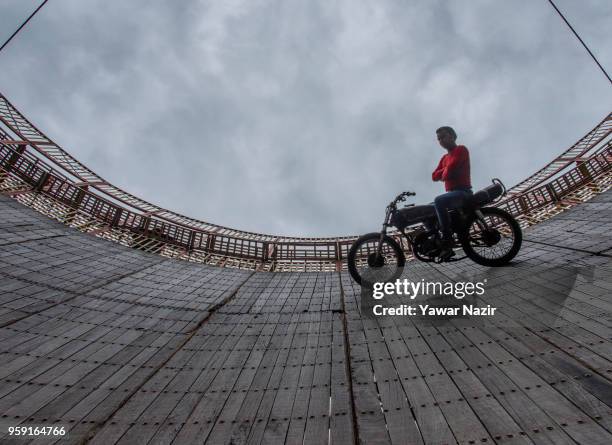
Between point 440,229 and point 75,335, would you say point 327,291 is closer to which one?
point 440,229

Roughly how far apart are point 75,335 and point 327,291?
3.54 meters

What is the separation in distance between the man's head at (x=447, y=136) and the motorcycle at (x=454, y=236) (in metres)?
0.86

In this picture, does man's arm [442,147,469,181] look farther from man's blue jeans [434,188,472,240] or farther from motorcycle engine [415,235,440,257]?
motorcycle engine [415,235,440,257]

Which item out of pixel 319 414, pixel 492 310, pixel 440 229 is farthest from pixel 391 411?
pixel 440 229

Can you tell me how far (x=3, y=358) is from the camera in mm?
2945

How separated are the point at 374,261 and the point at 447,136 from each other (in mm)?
2256

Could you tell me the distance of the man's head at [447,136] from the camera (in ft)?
16.5

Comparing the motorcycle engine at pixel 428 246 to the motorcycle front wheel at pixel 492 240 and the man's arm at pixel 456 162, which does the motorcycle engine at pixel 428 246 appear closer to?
the motorcycle front wheel at pixel 492 240

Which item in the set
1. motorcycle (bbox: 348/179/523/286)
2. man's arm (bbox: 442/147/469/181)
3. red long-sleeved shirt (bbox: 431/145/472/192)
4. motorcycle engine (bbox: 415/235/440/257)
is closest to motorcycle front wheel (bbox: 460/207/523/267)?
motorcycle (bbox: 348/179/523/286)

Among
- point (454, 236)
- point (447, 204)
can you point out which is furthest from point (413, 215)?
point (454, 236)

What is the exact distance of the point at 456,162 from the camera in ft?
16.0

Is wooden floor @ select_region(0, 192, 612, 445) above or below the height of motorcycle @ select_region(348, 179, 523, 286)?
below

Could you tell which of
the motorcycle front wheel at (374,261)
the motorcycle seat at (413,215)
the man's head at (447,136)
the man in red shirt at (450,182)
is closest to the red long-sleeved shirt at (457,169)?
the man in red shirt at (450,182)

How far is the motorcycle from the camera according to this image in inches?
192
